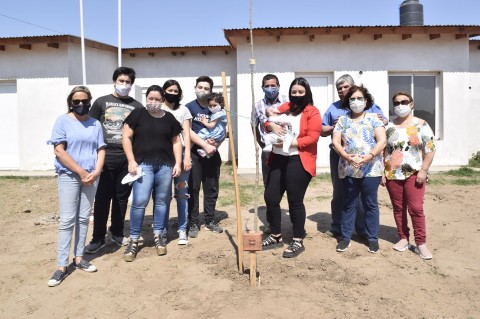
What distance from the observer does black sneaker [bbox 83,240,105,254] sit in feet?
13.4

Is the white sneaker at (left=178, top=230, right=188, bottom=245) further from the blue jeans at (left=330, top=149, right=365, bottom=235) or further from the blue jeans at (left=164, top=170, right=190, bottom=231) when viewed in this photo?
the blue jeans at (left=330, top=149, right=365, bottom=235)

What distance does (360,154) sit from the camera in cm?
388

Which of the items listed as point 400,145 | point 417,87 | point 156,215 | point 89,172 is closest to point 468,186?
point 417,87

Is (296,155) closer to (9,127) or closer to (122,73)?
(122,73)

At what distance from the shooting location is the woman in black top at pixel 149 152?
379 centimetres

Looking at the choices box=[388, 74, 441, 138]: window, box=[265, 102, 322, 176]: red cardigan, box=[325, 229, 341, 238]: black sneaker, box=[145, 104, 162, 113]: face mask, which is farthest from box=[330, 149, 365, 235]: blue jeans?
box=[388, 74, 441, 138]: window

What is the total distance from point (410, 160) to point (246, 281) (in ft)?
6.57

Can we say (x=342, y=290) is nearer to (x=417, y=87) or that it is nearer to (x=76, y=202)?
(x=76, y=202)

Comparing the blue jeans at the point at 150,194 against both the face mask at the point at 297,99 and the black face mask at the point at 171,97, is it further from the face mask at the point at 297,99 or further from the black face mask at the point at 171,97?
the face mask at the point at 297,99

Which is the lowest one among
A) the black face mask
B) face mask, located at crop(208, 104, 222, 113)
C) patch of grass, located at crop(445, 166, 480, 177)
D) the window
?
patch of grass, located at crop(445, 166, 480, 177)

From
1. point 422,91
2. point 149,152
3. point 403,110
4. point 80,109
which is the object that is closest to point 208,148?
point 149,152

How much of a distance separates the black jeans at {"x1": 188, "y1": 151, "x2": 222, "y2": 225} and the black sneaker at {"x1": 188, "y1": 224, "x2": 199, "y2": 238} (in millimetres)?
46

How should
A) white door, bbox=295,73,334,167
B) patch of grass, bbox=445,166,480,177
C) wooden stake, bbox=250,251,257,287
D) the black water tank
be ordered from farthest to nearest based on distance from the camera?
the black water tank, white door, bbox=295,73,334,167, patch of grass, bbox=445,166,480,177, wooden stake, bbox=250,251,257,287

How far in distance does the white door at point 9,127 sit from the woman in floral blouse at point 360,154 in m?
9.87
